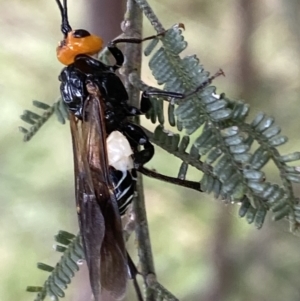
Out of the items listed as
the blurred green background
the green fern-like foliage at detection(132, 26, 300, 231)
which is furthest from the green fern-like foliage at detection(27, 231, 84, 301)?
the blurred green background

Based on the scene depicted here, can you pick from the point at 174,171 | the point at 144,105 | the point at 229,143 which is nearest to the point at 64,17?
the point at 144,105

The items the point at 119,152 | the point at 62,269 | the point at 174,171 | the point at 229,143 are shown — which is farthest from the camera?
the point at 174,171

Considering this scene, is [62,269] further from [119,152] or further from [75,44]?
[75,44]

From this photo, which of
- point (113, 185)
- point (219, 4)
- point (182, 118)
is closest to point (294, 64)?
point (219, 4)

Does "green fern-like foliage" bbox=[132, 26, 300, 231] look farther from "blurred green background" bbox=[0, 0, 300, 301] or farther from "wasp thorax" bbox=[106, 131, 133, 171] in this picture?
"blurred green background" bbox=[0, 0, 300, 301]

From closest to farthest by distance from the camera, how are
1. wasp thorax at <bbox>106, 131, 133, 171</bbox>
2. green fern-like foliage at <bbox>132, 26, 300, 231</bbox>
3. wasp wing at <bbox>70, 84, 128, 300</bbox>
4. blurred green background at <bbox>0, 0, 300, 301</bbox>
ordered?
green fern-like foliage at <bbox>132, 26, 300, 231</bbox>, wasp wing at <bbox>70, 84, 128, 300</bbox>, wasp thorax at <bbox>106, 131, 133, 171</bbox>, blurred green background at <bbox>0, 0, 300, 301</bbox>
